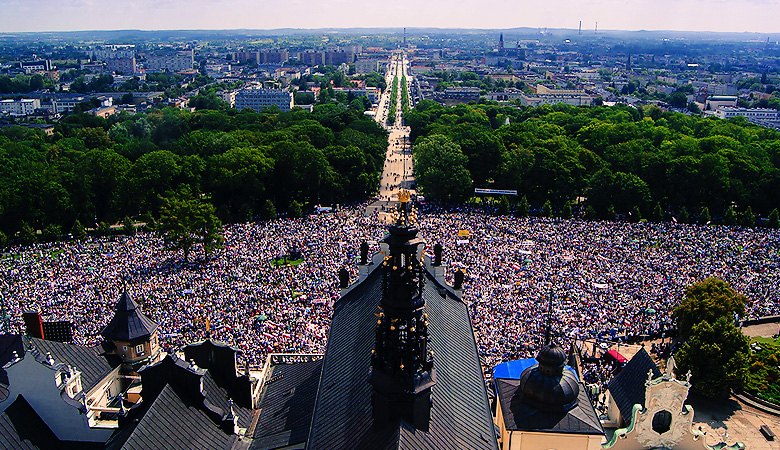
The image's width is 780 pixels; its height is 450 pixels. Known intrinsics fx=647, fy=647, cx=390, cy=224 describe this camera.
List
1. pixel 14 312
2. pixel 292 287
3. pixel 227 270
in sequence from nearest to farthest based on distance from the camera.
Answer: pixel 14 312 → pixel 292 287 → pixel 227 270

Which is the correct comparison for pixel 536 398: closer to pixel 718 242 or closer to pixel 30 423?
pixel 30 423

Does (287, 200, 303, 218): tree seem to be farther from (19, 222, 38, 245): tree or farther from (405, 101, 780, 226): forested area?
(19, 222, 38, 245): tree

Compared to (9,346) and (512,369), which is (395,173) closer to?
(512,369)

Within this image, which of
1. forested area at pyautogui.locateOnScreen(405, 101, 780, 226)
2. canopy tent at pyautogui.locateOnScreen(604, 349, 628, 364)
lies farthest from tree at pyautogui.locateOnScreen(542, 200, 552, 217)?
canopy tent at pyautogui.locateOnScreen(604, 349, 628, 364)

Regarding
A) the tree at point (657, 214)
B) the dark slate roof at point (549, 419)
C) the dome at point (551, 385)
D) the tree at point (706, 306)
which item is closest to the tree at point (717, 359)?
the tree at point (706, 306)

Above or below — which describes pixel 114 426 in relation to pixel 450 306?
below

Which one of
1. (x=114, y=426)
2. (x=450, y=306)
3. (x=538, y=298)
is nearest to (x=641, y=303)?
(x=538, y=298)

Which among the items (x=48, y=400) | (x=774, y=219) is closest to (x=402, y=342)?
(x=48, y=400)
